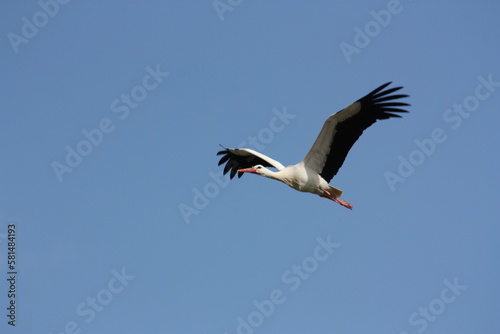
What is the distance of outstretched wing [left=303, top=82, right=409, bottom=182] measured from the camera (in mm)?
15914

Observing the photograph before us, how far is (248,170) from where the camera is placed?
17453 mm

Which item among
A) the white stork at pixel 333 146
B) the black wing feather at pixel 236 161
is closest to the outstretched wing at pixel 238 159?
the black wing feather at pixel 236 161

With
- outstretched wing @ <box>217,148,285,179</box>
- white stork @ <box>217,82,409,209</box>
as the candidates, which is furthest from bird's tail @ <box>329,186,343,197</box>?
outstretched wing @ <box>217,148,285,179</box>

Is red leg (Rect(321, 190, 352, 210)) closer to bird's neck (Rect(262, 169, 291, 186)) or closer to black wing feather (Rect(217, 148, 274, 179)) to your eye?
bird's neck (Rect(262, 169, 291, 186))

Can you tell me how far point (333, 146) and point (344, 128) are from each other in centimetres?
46

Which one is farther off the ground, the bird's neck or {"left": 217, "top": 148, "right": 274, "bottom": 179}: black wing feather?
{"left": 217, "top": 148, "right": 274, "bottom": 179}: black wing feather

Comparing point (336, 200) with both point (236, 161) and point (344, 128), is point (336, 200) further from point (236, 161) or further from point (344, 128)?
point (236, 161)

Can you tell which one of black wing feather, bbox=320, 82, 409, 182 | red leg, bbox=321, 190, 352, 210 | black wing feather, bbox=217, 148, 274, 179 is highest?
black wing feather, bbox=217, 148, 274, 179

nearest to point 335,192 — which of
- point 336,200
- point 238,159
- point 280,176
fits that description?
point 336,200

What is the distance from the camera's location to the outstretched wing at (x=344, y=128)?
15.9 metres

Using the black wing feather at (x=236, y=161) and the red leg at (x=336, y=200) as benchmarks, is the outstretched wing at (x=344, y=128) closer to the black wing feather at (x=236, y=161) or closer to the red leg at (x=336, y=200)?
the red leg at (x=336, y=200)

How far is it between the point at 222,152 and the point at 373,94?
4.67 meters

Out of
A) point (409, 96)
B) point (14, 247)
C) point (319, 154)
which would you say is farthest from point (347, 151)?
point (14, 247)

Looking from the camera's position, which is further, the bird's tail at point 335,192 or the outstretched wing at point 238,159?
the outstretched wing at point 238,159
